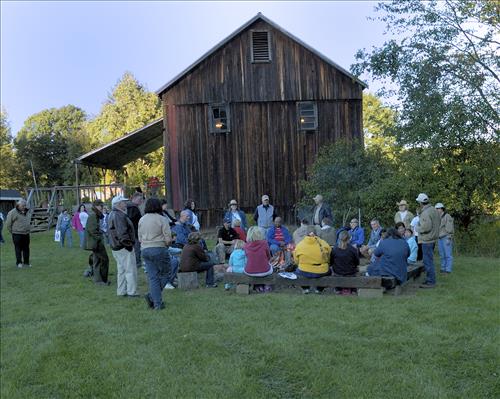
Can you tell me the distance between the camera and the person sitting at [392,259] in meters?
9.34

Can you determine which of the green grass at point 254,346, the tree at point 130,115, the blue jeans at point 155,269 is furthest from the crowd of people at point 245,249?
the tree at point 130,115

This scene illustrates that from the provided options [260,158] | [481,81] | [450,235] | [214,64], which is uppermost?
[214,64]

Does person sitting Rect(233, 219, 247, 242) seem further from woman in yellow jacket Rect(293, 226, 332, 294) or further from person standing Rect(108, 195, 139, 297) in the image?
person standing Rect(108, 195, 139, 297)

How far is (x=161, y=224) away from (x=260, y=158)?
14181 mm

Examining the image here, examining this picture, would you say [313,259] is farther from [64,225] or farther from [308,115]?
[308,115]

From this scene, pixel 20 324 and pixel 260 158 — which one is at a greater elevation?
pixel 260 158

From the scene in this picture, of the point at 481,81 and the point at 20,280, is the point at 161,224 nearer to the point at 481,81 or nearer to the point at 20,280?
the point at 20,280

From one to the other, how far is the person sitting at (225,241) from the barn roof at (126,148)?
1235cm

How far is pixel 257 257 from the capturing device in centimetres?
1003

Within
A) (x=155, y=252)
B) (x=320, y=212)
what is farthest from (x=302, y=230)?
(x=155, y=252)

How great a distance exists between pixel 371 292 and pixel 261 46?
15.4m

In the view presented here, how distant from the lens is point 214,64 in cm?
2242

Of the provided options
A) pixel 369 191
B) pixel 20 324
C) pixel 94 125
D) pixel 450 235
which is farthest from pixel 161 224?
pixel 94 125

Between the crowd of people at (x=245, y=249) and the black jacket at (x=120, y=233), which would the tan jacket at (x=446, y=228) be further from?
the black jacket at (x=120, y=233)
